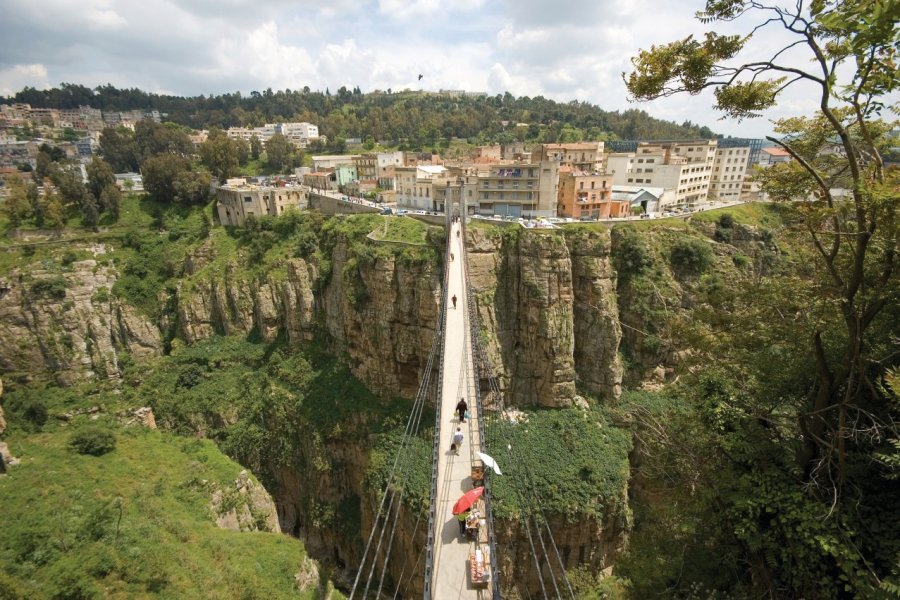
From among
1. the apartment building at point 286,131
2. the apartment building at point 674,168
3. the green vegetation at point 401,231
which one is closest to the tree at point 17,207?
the green vegetation at point 401,231

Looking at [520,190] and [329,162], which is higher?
[329,162]

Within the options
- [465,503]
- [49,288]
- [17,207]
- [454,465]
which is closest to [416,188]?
[49,288]

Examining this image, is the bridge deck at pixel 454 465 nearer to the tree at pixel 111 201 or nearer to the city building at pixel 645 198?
the city building at pixel 645 198

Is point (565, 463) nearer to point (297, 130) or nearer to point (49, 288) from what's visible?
point (49, 288)

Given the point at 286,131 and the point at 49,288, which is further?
the point at 286,131

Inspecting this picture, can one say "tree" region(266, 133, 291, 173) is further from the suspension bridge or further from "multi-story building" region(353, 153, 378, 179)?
the suspension bridge
